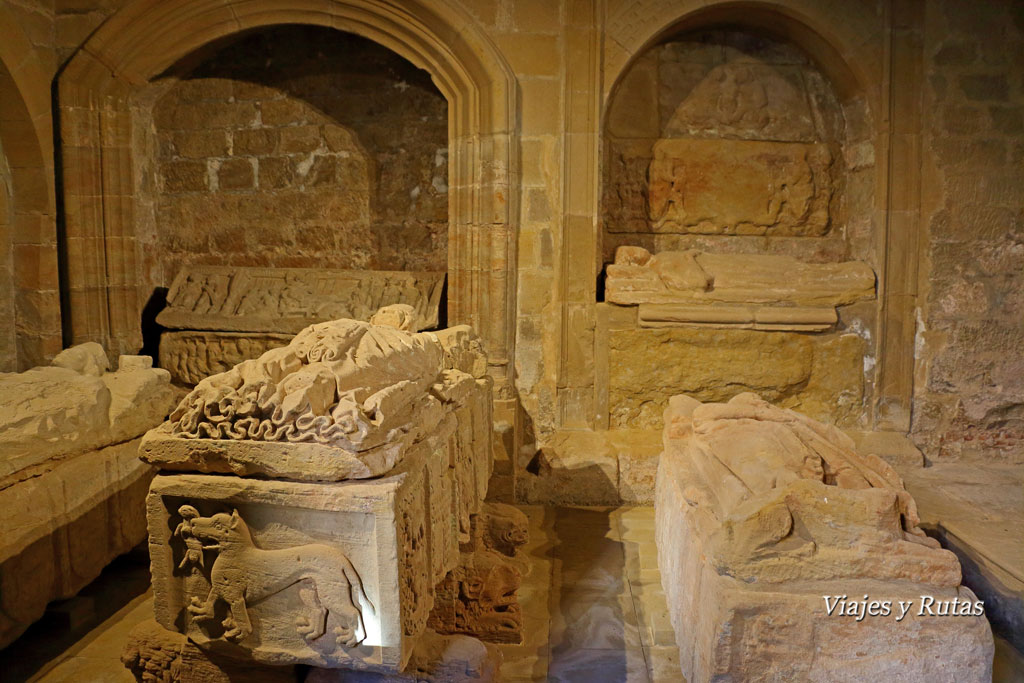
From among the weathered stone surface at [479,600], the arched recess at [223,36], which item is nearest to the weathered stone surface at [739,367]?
the arched recess at [223,36]

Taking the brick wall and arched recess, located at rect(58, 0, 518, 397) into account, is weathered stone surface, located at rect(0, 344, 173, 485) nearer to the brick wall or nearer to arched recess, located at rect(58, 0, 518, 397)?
arched recess, located at rect(58, 0, 518, 397)

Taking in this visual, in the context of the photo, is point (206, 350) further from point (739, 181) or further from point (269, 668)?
point (739, 181)

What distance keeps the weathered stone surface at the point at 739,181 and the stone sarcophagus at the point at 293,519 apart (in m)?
3.57

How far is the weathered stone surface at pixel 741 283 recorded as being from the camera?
5.02m

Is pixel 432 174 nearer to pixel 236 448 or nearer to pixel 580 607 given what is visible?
pixel 580 607

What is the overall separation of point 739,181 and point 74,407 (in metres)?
4.23

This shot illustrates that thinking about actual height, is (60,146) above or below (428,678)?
above

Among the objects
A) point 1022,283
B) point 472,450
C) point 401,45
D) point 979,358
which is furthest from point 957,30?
point 472,450

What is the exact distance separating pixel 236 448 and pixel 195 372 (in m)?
3.62

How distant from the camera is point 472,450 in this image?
3.48 metres

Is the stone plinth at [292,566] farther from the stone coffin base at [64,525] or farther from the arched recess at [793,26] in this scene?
the arched recess at [793,26]

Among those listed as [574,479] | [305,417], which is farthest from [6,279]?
[305,417]

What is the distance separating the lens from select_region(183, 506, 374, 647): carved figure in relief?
220cm

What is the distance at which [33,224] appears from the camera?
5238mm
